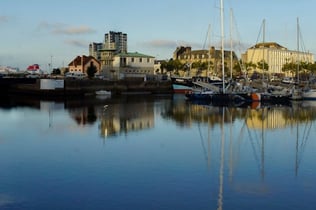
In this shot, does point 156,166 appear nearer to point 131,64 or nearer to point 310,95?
point 310,95

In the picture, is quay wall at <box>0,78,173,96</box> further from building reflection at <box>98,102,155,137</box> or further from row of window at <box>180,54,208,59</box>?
row of window at <box>180,54,208,59</box>

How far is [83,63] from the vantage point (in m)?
114

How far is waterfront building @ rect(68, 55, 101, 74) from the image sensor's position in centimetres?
11314

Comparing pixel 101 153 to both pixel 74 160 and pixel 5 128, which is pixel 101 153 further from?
pixel 5 128

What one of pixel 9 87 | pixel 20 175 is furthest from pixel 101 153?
pixel 9 87

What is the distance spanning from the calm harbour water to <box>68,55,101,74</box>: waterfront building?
3281 inches

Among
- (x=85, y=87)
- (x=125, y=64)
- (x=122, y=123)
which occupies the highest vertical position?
(x=125, y=64)

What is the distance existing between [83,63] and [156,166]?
99860 mm

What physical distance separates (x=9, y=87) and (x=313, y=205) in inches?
2852

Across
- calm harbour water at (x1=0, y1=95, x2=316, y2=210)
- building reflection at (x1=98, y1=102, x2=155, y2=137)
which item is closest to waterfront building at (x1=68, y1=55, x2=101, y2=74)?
building reflection at (x1=98, y1=102, x2=155, y2=137)

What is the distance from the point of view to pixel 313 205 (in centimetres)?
1202

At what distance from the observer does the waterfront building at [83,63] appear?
113 meters

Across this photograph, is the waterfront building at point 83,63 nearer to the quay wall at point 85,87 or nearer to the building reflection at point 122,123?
the quay wall at point 85,87

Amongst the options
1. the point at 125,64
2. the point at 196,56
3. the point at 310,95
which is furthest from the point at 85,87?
the point at 196,56
